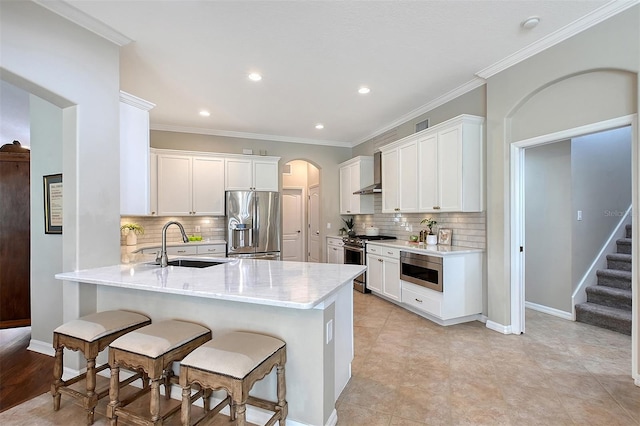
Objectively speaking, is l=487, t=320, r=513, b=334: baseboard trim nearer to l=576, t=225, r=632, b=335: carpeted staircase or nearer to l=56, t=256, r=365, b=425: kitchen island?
l=576, t=225, r=632, b=335: carpeted staircase

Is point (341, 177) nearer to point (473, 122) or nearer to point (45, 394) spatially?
point (473, 122)

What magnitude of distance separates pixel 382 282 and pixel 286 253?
3733 mm

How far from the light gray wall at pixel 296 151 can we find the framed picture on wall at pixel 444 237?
9.35 feet

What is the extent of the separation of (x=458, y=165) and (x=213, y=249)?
3.96 metres

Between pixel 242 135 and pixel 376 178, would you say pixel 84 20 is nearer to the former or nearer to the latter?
pixel 242 135

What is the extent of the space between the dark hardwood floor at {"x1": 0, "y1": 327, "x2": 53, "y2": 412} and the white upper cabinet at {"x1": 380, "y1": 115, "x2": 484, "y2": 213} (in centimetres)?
429

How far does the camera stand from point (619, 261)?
402 centimetres

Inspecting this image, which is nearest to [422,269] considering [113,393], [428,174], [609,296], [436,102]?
[428,174]

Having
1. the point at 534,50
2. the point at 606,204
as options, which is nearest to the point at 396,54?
the point at 534,50

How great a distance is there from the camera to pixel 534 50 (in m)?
2.96

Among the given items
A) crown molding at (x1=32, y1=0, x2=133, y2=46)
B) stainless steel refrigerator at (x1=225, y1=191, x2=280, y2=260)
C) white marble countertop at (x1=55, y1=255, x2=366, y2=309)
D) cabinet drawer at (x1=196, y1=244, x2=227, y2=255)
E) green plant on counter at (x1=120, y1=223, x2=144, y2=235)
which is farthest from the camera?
stainless steel refrigerator at (x1=225, y1=191, x2=280, y2=260)

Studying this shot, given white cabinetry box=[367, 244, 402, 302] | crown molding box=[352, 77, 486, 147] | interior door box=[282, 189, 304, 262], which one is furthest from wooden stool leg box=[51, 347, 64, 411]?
interior door box=[282, 189, 304, 262]

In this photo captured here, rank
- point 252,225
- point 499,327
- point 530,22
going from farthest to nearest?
point 252,225, point 499,327, point 530,22

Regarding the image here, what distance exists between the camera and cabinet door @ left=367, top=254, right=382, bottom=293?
4.74m
